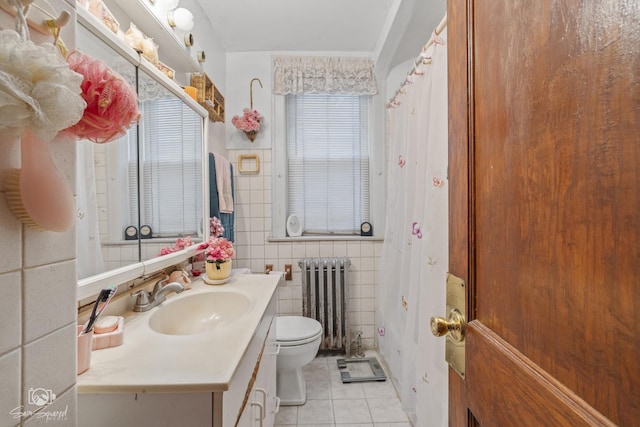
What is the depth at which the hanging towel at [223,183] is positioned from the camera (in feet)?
5.83

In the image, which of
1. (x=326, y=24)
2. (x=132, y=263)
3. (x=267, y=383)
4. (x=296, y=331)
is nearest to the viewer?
(x=132, y=263)

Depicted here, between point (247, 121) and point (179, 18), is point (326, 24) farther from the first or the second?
point (179, 18)

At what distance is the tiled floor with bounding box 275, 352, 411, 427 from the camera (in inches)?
62.6

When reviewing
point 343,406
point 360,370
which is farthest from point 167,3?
point 360,370

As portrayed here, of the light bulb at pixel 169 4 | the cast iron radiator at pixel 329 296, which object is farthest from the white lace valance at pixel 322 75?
the cast iron radiator at pixel 329 296

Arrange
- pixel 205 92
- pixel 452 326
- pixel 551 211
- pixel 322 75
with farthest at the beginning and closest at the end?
pixel 322 75 → pixel 205 92 → pixel 452 326 → pixel 551 211

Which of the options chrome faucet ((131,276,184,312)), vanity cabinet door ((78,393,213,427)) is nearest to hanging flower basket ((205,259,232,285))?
chrome faucet ((131,276,184,312))

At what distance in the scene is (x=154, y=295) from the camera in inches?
43.1

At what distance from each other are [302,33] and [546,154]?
2.13 meters

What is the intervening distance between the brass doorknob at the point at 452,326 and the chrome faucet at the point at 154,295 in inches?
35.9

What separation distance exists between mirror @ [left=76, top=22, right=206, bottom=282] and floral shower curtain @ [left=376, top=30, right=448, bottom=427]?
44.3 inches

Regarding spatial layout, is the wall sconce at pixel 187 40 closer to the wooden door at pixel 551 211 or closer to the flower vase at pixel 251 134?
the flower vase at pixel 251 134

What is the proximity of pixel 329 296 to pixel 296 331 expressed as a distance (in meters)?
0.47

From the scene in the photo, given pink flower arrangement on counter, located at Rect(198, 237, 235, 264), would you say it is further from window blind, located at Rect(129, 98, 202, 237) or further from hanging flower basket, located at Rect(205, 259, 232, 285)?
window blind, located at Rect(129, 98, 202, 237)
